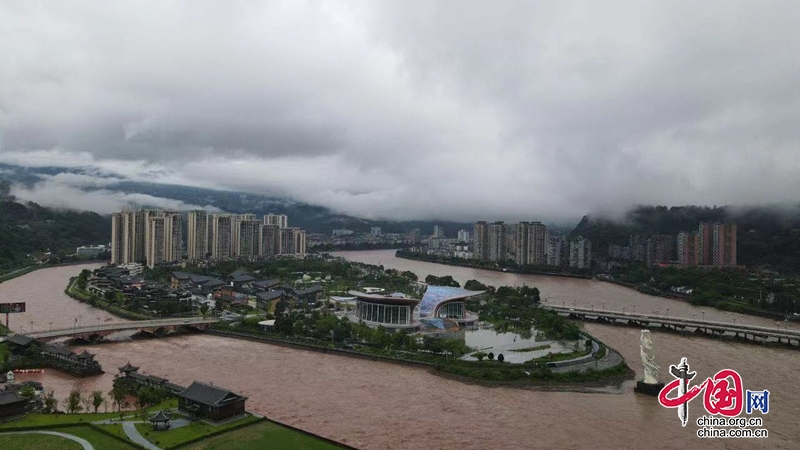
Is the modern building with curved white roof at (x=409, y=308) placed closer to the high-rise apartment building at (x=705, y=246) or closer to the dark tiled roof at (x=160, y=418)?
the dark tiled roof at (x=160, y=418)

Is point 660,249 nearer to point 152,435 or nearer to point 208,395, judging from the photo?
point 208,395

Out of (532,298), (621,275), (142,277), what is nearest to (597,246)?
(621,275)

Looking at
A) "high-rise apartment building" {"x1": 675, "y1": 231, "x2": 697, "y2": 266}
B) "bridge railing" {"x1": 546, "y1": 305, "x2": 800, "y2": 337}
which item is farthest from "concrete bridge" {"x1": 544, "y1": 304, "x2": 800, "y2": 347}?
"high-rise apartment building" {"x1": 675, "y1": 231, "x2": 697, "y2": 266}

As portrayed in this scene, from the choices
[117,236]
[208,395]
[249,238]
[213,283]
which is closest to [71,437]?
[208,395]

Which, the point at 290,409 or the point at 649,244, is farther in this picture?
the point at 649,244

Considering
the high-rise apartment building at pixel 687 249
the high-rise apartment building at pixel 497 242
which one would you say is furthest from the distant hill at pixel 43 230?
the high-rise apartment building at pixel 687 249

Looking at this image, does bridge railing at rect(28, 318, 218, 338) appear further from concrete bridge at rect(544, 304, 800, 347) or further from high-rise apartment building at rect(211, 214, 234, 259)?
high-rise apartment building at rect(211, 214, 234, 259)

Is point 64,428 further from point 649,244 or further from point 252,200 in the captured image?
point 252,200
